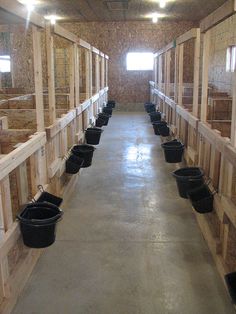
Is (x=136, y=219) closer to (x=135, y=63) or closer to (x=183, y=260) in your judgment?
(x=183, y=260)

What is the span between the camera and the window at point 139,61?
43.1ft

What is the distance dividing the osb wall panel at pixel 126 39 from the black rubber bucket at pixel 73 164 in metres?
9.44

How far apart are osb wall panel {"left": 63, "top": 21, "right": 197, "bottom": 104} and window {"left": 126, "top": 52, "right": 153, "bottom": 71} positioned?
15 centimetres

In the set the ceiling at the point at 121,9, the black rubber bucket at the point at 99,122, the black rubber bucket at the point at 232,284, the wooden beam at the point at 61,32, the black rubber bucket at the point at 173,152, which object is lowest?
the black rubber bucket at the point at 232,284

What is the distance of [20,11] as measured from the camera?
2.43 metres

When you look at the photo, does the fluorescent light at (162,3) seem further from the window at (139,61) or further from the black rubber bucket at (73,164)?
the black rubber bucket at (73,164)

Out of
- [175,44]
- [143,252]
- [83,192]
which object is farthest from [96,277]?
[175,44]

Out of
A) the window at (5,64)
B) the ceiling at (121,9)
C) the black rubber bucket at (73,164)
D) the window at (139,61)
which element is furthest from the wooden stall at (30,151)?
the window at (5,64)

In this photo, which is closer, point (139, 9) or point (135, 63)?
point (139, 9)

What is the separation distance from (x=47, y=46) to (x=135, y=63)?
10.3 metres

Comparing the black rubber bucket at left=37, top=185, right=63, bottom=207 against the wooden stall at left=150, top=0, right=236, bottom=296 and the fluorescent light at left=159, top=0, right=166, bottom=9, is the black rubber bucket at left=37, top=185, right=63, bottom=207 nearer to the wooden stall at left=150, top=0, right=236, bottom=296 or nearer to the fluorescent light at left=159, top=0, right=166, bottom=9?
the wooden stall at left=150, top=0, right=236, bottom=296

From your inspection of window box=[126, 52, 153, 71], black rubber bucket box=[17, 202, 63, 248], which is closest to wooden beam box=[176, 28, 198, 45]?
black rubber bucket box=[17, 202, 63, 248]

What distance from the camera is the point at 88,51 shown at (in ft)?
20.9

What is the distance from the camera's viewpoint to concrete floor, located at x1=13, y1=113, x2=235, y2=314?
2350mm
